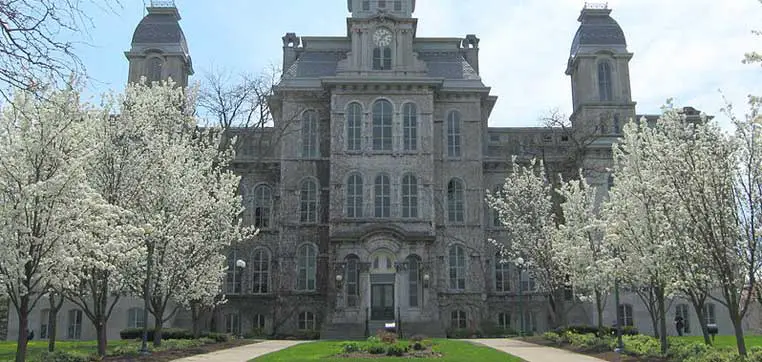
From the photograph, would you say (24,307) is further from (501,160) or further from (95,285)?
(501,160)

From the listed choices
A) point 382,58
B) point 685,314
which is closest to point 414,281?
point 382,58

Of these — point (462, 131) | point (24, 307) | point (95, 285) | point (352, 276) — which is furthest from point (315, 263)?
point (24, 307)

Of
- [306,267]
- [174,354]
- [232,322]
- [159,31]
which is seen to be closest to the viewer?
[174,354]

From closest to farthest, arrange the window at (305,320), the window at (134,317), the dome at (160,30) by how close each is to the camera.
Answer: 1. the window at (305,320)
2. the window at (134,317)
3. the dome at (160,30)

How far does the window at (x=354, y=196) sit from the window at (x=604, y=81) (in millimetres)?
17239

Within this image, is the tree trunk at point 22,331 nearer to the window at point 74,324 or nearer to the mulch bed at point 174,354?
the mulch bed at point 174,354

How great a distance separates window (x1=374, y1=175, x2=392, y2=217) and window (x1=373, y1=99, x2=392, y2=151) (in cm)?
177

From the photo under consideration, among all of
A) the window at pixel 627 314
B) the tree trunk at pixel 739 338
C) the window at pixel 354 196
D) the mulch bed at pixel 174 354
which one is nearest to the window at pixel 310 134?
the window at pixel 354 196

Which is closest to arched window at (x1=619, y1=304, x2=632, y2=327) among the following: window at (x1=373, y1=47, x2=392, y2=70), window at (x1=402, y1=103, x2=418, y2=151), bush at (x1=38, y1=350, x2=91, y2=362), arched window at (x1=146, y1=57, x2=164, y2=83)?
window at (x1=402, y1=103, x2=418, y2=151)

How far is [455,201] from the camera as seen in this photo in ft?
132

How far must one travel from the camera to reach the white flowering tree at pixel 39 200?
15.1 metres

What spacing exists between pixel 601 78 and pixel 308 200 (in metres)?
20.0

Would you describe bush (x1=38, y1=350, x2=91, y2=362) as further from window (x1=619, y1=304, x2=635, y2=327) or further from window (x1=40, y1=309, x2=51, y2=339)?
window (x1=619, y1=304, x2=635, y2=327)

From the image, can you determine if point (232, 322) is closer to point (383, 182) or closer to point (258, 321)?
point (258, 321)
